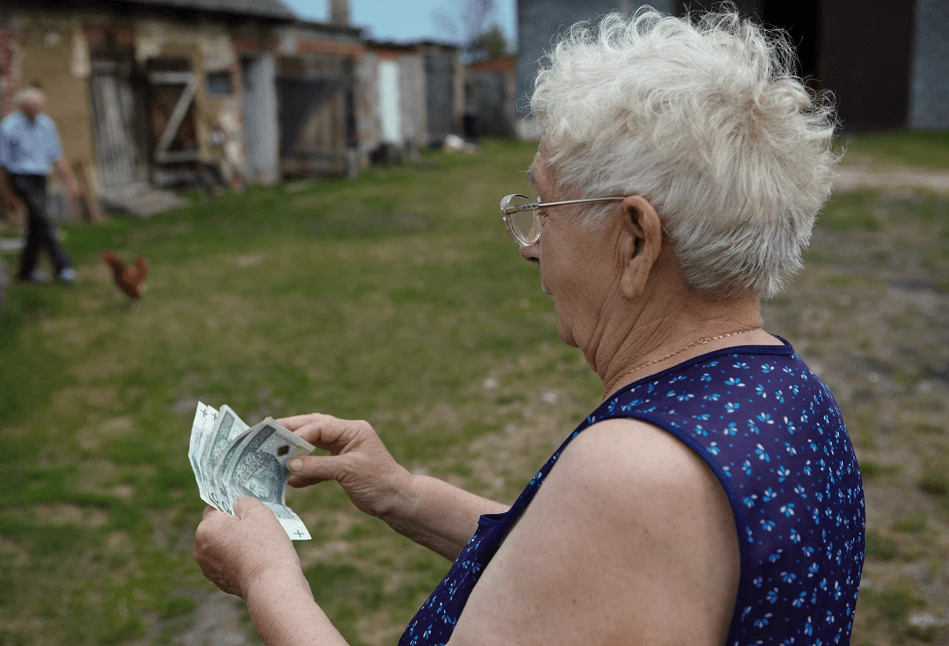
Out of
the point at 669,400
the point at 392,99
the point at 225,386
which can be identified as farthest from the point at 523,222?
the point at 392,99

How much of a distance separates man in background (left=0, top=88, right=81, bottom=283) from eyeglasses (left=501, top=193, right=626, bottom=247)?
8.19m

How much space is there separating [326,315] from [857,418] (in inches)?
175

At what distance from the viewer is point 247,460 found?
1.75 metres

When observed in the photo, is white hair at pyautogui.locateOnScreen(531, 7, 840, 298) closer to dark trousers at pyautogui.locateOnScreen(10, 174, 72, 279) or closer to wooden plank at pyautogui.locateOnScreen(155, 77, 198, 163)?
dark trousers at pyautogui.locateOnScreen(10, 174, 72, 279)

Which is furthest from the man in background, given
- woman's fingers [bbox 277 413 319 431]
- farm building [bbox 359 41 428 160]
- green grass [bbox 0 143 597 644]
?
farm building [bbox 359 41 428 160]

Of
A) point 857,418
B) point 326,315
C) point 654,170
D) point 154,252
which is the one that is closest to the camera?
point 654,170

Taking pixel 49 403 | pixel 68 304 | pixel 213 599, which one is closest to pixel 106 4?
pixel 68 304

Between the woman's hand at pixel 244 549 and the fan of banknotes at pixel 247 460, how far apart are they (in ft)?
0.30

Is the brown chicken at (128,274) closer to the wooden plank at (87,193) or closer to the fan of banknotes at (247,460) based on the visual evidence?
the wooden plank at (87,193)

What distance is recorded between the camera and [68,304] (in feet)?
25.7

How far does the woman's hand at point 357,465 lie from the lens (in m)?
1.86

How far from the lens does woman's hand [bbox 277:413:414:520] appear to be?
6.09 feet

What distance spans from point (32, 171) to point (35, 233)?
76cm

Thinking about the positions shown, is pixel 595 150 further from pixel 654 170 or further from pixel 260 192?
pixel 260 192
